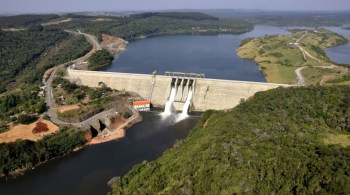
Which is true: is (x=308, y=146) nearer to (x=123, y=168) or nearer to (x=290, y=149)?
(x=290, y=149)

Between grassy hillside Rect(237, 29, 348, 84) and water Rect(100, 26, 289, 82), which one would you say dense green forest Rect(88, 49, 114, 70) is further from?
grassy hillside Rect(237, 29, 348, 84)

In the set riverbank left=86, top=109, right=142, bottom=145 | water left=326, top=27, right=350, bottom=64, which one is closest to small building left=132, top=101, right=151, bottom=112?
riverbank left=86, top=109, right=142, bottom=145

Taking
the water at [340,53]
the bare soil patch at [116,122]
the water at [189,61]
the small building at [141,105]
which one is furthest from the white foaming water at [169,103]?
the water at [340,53]

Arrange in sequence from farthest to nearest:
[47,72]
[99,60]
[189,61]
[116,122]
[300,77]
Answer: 1. [189,61]
2. [99,60]
3. [47,72]
4. [300,77]
5. [116,122]

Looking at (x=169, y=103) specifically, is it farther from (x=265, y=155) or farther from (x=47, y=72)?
(x=47, y=72)

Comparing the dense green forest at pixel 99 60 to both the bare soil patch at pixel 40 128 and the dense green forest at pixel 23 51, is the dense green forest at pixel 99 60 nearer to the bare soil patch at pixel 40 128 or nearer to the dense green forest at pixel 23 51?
the dense green forest at pixel 23 51

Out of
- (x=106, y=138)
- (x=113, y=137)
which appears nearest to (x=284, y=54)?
(x=113, y=137)
